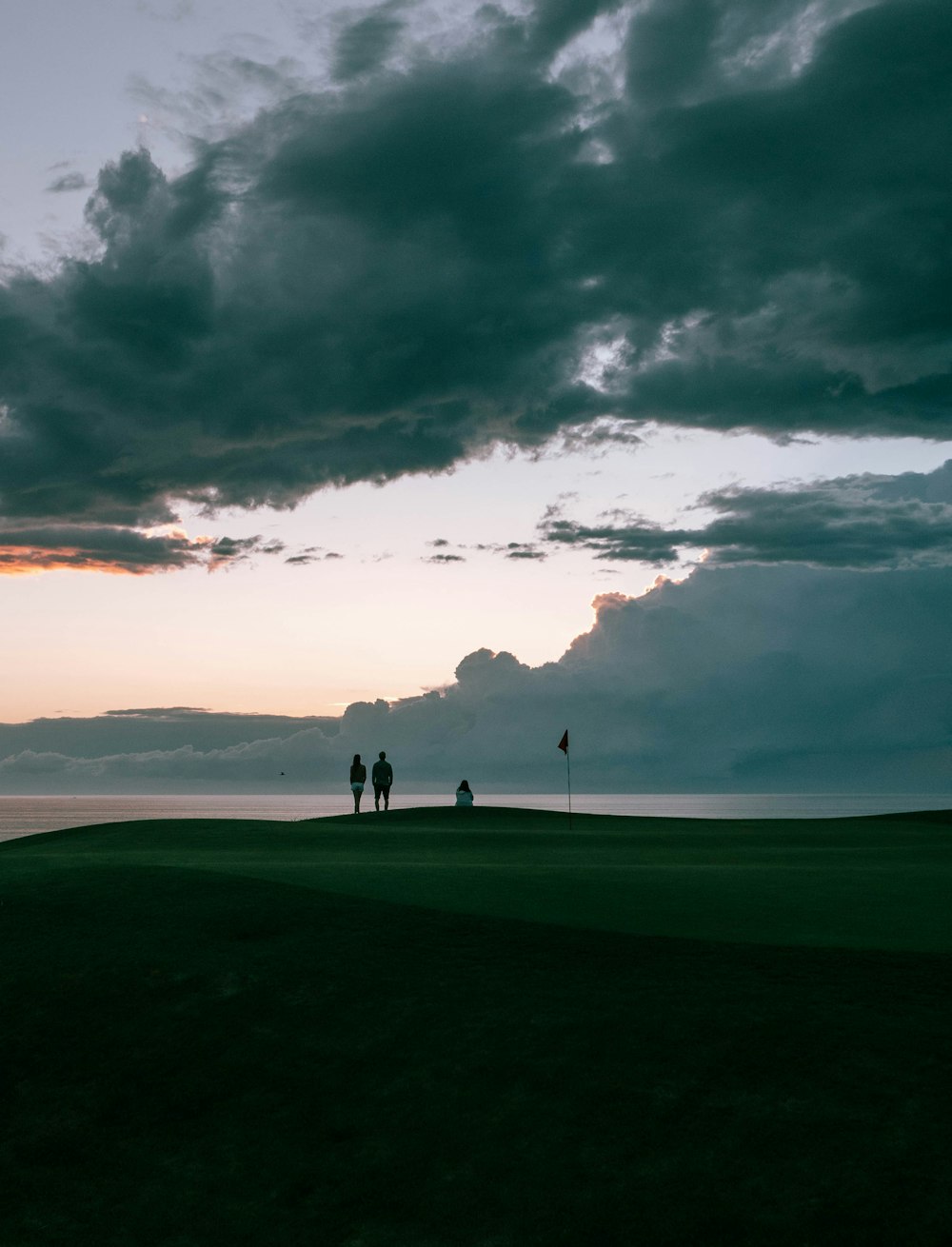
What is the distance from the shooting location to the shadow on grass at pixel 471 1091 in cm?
724

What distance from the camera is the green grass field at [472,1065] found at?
288 inches

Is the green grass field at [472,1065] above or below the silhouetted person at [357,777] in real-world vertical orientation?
below

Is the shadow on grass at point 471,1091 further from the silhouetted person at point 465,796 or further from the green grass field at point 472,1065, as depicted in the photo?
the silhouetted person at point 465,796

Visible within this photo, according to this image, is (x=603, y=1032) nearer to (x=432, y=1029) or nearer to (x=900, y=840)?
(x=432, y=1029)

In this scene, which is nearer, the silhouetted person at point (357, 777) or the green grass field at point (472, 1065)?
the green grass field at point (472, 1065)

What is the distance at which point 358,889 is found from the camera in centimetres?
1579

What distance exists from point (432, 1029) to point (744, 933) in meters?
4.28

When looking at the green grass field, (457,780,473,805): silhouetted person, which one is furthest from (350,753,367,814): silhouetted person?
the green grass field

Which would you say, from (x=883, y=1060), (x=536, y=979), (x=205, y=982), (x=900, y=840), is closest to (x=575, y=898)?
(x=536, y=979)

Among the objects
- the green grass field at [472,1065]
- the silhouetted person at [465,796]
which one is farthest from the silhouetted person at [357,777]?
the green grass field at [472,1065]

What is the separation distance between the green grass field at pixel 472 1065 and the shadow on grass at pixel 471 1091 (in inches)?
1.0

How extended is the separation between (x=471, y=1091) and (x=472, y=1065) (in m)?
0.38

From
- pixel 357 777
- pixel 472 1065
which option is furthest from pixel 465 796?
pixel 472 1065

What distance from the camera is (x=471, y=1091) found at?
8.80 m
